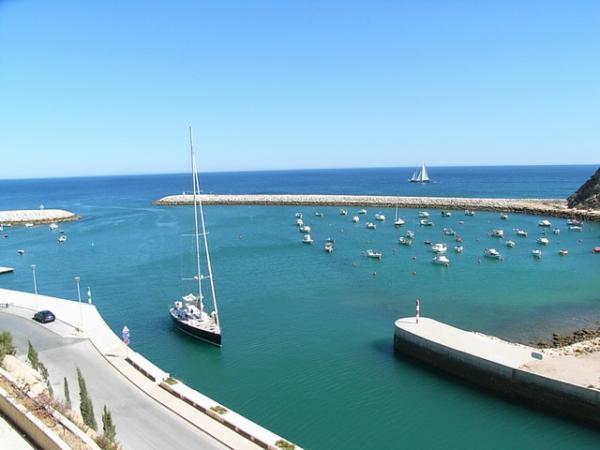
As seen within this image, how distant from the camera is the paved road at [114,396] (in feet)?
56.7

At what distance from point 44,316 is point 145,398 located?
1497 centimetres

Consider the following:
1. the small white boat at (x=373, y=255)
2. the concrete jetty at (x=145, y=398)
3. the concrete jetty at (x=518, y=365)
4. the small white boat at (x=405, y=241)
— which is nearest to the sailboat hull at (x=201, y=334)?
the concrete jetty at (x=145, y=398)

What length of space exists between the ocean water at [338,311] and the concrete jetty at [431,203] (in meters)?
19.1

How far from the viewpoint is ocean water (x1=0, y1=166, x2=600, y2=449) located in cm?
2175

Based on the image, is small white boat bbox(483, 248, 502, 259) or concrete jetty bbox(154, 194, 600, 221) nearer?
small white boat bbox(483, 248, 502, 259)

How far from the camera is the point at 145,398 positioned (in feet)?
67.4

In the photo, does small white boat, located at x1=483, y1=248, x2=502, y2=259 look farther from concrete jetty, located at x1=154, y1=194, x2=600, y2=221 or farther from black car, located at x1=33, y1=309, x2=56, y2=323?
black car, located at x1=33, y1=309, x2=56, y2=323

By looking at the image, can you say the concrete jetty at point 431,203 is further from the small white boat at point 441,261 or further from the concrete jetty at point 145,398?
the concrete jetty at point 145,398

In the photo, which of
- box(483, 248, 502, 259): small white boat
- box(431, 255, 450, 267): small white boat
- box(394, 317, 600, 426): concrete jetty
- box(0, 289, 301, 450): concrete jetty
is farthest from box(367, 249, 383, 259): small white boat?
box(0, 289, 301, 450): concrete jetty

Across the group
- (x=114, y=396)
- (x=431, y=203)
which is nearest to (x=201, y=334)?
(x=114, y=396)

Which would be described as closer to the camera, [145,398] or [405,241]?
[145,398]

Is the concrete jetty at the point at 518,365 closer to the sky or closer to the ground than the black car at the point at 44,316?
closer to the ground

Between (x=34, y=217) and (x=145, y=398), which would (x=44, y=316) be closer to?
(x=145, y=398)

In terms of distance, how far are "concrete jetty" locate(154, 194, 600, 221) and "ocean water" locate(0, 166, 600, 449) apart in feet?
62.7
